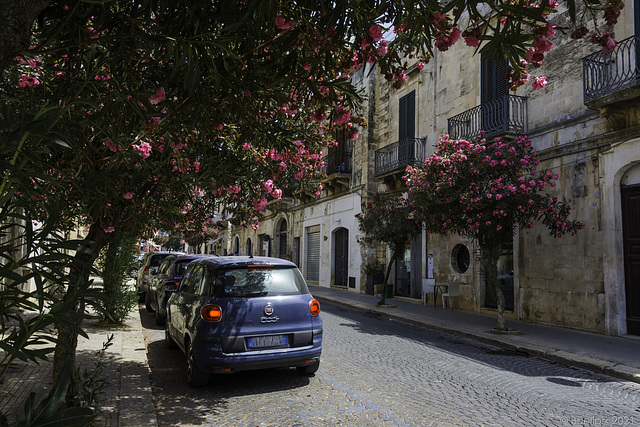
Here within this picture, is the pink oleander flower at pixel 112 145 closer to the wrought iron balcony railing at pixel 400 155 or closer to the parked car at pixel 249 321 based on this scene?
the parked car at pixel 249 321

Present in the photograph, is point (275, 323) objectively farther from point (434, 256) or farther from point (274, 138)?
point (434, 256)

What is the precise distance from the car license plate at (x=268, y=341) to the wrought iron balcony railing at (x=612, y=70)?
354 inches

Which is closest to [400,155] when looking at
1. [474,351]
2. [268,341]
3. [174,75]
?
[474,351]

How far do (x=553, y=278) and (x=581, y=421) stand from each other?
303 inches

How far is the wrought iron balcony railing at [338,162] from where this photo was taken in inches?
917

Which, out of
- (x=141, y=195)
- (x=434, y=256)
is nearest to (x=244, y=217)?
(x=141, y=195)

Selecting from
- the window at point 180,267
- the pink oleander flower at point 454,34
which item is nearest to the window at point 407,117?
the window at point 180,267

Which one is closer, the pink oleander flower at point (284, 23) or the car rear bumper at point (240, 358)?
the pink oleander flower at point (284, 23)

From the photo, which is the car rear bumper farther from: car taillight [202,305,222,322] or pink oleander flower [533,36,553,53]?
pink oleander flower [533,36,553,53]

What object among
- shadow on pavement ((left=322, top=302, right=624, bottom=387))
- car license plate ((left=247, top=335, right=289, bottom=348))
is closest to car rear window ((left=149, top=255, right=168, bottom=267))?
shadow on pavement ((left=322, top=302, right=624, bottom=387))

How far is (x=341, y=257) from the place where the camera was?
23297 mm

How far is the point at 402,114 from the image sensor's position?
767 inches

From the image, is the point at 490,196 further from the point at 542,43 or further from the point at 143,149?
the point at 143,149

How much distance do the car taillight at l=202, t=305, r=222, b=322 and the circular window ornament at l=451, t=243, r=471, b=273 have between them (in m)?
11.4
